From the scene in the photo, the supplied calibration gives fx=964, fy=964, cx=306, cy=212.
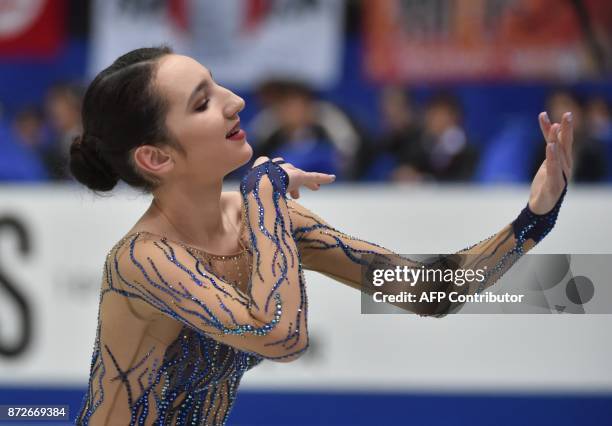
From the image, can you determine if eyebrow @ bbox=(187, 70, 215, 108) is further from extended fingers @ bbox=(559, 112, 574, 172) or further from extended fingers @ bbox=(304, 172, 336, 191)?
extended fingers @ bbox=(559, 112, 574, 172)

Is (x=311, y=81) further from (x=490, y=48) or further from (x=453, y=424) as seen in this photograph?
(x=453, y=424)

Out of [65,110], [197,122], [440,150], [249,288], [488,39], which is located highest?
[488,39]

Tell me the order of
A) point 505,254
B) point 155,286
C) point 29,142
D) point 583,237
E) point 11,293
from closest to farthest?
point 155,286
point 505,254
point 583,237
point 11,293
point 29,142

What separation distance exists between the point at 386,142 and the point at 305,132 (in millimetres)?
620

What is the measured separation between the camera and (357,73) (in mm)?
6965

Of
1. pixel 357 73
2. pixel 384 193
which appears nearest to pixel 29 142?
pixel 357 73

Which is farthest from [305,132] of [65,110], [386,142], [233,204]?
[233,204]

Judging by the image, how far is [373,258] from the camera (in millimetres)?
2316

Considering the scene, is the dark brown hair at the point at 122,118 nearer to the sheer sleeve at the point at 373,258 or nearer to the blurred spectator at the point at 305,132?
the sheer sleeve at the point at 373,258

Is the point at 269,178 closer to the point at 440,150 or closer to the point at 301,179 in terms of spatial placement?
the point at 301,179

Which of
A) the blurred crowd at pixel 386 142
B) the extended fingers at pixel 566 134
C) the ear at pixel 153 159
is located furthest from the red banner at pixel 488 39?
the ear at pixel 153 159

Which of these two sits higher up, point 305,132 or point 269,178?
point 305,132

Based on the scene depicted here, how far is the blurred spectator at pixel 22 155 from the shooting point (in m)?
5.40

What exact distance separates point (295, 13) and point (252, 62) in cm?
46
